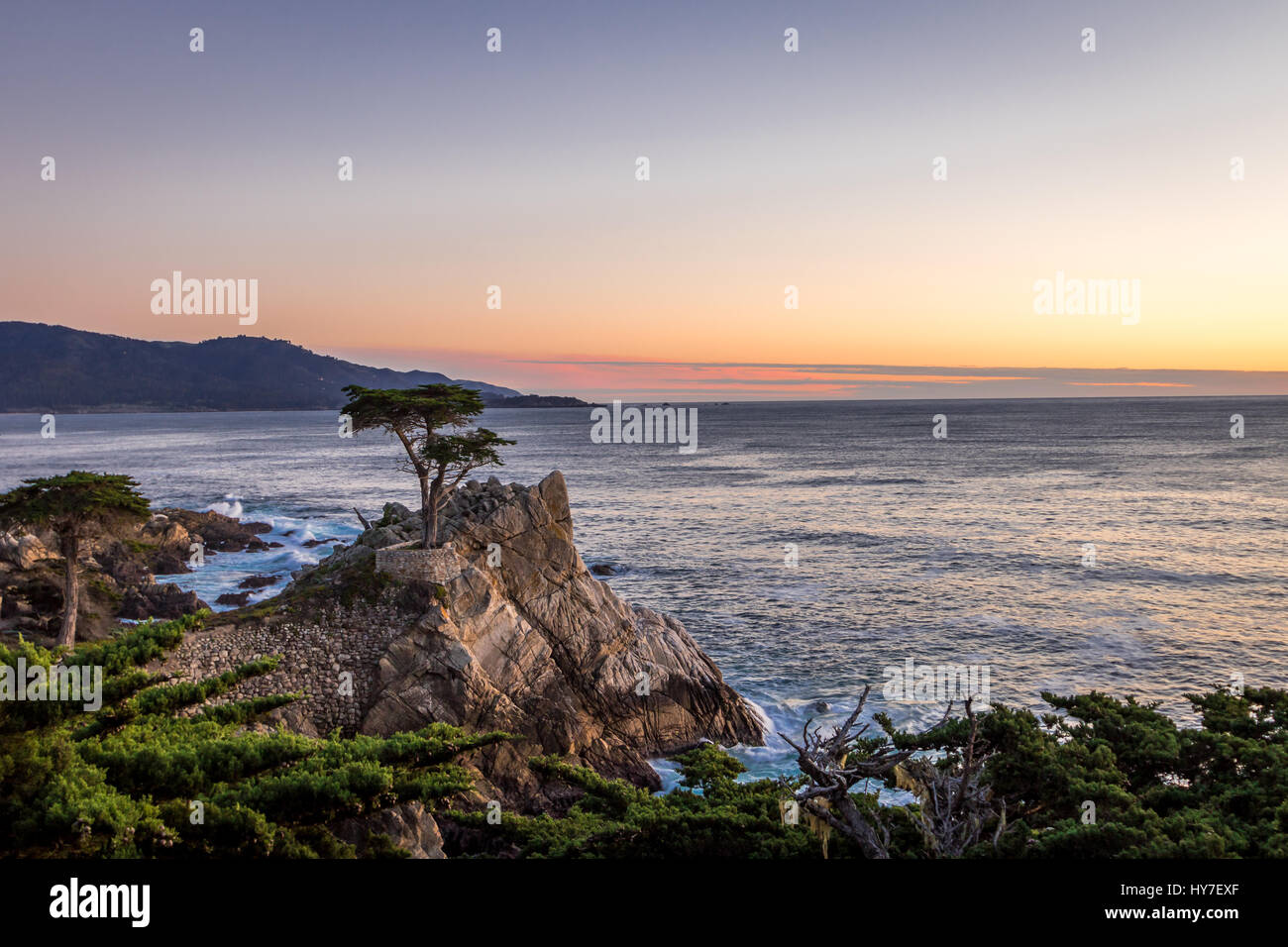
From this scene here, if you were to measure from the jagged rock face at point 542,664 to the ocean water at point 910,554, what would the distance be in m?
3.37

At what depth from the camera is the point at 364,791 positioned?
990 cm

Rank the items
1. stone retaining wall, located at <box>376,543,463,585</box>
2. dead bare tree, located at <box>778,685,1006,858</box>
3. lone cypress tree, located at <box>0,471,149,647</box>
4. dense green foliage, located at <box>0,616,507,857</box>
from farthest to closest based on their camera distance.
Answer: lone cypress tree, located at <box>0,471,149,647</box>
stone retaining wall, located at <box>376,543,463,585</box>
dead bare tree, located at <box>778,685,1006,858</box>
dense green foliage, located at <box>0,616,507,857</box>

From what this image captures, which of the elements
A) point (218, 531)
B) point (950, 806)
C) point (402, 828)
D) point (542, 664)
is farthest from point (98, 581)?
point (950, 806)

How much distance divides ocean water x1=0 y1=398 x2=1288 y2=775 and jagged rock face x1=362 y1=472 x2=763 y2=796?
11.1ft

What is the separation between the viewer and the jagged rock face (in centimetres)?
2150

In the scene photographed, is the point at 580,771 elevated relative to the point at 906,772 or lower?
lower

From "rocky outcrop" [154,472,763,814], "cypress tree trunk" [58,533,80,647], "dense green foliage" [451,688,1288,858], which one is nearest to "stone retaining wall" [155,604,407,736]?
"rocky outcrop" [154,472,763,814]

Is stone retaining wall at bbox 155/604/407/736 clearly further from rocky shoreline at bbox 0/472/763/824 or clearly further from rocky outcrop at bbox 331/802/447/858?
rocky outcrop at bbox 331/802/447/858

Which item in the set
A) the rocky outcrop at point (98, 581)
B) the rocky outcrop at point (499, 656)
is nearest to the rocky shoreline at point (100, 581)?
the rocky outcrop at point (98, 581)

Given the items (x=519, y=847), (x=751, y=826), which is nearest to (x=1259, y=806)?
(x=751, y=826)

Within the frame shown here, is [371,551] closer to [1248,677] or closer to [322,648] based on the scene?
Answer: [322,648]

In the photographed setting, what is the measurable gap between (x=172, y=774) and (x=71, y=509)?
20.2 m

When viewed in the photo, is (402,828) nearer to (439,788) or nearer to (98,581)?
(439,788)

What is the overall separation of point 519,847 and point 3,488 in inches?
3613
